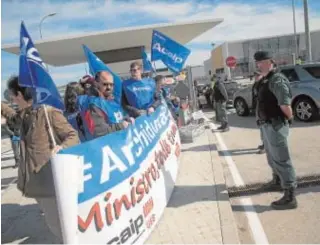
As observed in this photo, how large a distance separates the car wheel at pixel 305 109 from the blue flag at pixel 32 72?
31.9 feet

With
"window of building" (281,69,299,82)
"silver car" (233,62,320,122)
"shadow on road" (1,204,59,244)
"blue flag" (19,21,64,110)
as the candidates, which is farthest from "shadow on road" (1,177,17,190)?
"window of building" (281,69,299,82)

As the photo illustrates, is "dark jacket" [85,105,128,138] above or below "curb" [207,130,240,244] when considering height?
above

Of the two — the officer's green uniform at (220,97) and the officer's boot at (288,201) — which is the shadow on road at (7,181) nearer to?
the officer's boot at (288,201)

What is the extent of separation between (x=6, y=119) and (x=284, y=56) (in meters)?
46.7

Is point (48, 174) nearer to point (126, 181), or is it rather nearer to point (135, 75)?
point (126, 181)

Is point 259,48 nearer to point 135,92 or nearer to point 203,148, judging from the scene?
point 203,148

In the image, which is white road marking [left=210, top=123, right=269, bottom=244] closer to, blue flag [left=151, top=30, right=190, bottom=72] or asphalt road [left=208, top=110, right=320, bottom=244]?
asphalt road [left=208, top=110, right=320, bottom=244]

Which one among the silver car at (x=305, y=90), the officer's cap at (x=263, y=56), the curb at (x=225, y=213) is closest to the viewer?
the curb at (x=225, y=213)

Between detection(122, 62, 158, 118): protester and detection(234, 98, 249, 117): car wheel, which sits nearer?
detection(122, 62, 158, 118): protester

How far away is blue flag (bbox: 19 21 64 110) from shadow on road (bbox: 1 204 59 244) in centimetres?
184

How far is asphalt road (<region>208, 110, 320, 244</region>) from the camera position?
168 inches

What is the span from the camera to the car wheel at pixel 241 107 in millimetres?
15190

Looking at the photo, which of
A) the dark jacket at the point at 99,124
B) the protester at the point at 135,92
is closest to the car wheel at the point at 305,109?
the protester at the point at 135,92

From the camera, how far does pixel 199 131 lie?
10875 millimetres
